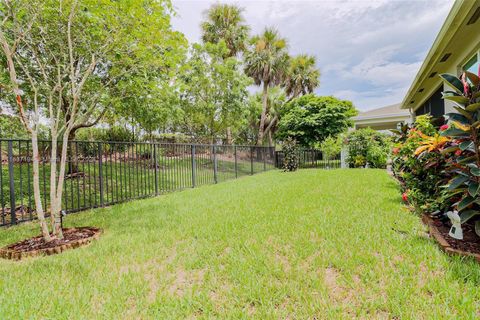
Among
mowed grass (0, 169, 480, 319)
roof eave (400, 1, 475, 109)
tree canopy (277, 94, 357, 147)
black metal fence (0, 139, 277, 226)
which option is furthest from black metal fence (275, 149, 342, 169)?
mowed grass (0, 169, 480, 319)

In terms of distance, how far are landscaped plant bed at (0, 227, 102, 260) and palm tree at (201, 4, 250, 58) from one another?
16.4 meters

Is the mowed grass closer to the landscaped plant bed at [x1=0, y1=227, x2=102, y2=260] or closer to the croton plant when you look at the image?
the landscaped plant bed at [x1=0, y1=227, x2=102, y2=260]

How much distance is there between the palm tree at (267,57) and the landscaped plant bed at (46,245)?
1645cm

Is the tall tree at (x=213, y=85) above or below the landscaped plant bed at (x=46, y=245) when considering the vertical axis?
above

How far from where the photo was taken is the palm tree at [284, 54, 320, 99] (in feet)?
69.5

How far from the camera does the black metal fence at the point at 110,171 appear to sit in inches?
186

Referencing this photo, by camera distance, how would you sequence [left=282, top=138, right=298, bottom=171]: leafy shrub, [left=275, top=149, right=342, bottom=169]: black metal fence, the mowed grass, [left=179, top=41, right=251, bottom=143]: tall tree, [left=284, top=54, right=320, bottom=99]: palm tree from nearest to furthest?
the mowed grass → [left=282, top=138, right=298, bottom=171]: leafy shrub → [left=179, top=41, right=251, bottom=143]: tall tree → [left=275, top=149, right=342, bottom=169]: black metal fence → [left=284, top=54, right=320, bottom=99]: palm tree

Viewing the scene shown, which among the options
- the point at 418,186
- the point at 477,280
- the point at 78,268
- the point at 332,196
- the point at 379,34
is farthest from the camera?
the point at 379,34

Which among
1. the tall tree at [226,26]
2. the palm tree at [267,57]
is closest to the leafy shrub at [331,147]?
the palm tree at [267,57]

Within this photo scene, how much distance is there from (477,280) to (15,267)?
4.28 metres

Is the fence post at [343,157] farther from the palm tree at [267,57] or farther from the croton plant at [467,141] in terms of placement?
the croton plant at [467,141]

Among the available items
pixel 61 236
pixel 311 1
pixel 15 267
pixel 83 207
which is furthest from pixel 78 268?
pixel 311 1

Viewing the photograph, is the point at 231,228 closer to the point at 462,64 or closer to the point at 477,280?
the point at 477,280

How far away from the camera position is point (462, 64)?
5.50 meters
